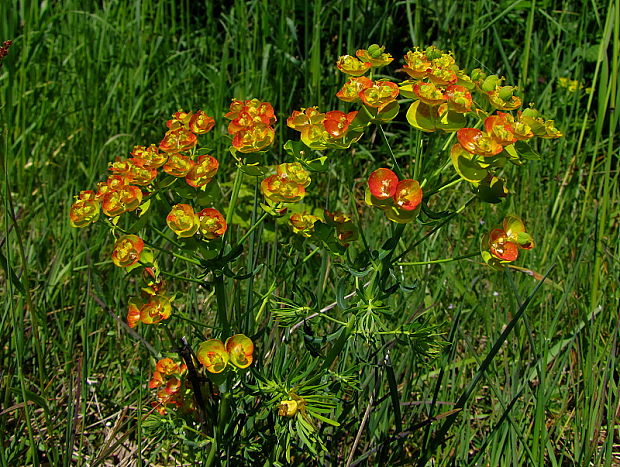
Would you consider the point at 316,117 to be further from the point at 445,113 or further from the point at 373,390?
the point at 373,390

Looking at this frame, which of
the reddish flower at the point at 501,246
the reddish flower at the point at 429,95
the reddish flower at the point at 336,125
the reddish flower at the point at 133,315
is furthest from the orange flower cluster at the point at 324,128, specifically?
the reddish flower at the point at 133,315

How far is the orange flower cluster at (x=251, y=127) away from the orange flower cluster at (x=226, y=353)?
0.29 m

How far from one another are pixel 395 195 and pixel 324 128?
0.17 m

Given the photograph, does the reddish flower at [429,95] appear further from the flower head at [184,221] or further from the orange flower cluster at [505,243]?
the flower head at [184,221]

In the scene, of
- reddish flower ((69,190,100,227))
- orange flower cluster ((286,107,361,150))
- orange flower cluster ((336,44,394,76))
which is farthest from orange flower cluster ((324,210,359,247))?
reddish flower ((69,190,100,227))

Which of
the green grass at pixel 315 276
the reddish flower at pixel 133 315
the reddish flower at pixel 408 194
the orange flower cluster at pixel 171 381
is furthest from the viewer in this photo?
the green grass at pixel 315 276

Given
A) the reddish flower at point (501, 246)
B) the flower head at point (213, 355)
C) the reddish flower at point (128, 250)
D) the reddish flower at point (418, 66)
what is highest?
the reddish flower at point (418, 66)

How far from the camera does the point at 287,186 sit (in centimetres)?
105

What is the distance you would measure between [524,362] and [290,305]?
961 mm

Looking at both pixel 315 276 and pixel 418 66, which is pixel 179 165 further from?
pixel 315 276

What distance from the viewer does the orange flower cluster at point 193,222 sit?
101cm

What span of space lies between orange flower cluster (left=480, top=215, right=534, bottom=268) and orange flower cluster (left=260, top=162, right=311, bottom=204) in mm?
288

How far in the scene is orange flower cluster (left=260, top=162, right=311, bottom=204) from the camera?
105cm

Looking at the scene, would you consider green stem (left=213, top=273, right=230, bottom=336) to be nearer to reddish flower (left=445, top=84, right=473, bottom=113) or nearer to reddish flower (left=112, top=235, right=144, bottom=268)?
reddish flower (left=112, top=235, right=144, bottom=268)
